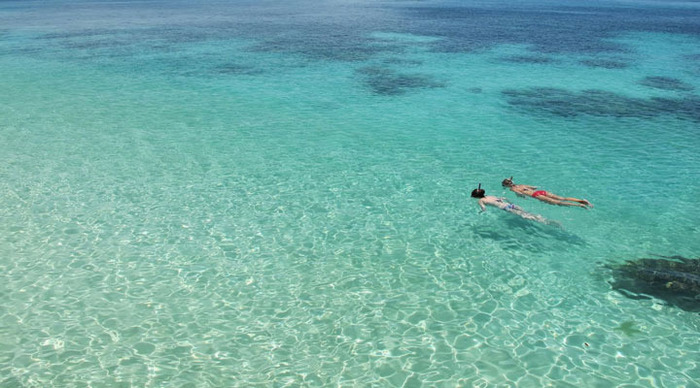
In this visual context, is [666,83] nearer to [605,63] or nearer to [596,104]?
[605,63]

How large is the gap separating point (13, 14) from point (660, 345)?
Result: 265 ft

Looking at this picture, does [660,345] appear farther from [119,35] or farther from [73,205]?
[119,35]

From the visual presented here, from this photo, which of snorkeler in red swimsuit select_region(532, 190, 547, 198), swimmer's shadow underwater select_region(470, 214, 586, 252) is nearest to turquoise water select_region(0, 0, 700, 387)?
swimmer's shadow underwater select_region(470, 214, 586, 252)

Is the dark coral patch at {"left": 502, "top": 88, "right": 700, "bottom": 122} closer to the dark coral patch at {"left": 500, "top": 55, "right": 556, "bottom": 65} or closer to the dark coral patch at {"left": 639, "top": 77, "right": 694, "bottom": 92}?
the dark coral patch at {"left": 639, "top": 77, "right": 694, "bottom": 92}

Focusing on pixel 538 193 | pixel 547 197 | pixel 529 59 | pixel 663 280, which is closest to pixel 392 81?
pixel 529 59

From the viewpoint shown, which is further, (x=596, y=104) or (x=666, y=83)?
(x=666, y=83)

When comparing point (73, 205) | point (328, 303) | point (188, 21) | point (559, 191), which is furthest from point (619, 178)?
point (188, 21)

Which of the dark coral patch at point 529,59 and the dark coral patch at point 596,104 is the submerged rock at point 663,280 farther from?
the dark coral patch at point 529,59

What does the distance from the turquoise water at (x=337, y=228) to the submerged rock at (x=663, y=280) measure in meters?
0.29

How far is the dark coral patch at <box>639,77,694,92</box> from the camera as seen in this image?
26.9m

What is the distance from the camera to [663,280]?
10594 millimetres

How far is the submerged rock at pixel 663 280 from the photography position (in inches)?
397

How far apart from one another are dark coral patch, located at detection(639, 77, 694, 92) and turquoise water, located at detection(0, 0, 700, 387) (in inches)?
11.6

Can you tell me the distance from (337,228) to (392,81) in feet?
56.1
